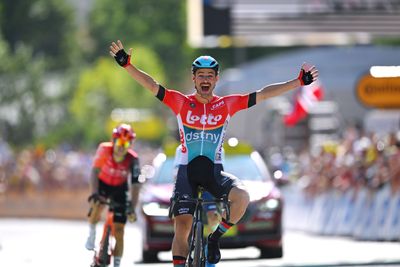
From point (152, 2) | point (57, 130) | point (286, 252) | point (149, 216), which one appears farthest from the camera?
point (152, 2)

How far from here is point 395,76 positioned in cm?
2961

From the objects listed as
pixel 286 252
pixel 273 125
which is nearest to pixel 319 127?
pixel 273 125

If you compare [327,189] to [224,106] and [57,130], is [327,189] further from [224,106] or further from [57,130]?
[57,130]

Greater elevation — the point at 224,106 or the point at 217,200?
the point at 224,106

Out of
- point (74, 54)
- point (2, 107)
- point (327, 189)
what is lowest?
point (327, 189)

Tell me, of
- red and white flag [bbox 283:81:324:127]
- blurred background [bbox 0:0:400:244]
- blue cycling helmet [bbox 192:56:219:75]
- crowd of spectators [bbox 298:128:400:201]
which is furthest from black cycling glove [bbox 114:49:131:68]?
red and white flag [bbox 283:81:324:127]

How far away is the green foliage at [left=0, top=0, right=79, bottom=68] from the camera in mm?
95938

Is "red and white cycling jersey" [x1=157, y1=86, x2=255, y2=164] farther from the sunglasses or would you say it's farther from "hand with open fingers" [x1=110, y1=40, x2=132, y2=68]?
the sunglasses

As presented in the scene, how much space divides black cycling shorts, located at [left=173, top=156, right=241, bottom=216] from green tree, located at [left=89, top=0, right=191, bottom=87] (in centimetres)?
7991

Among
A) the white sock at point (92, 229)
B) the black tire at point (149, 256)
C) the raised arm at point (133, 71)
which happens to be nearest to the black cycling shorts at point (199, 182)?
the raised arm at point (133, 71)

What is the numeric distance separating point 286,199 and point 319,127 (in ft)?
25.0

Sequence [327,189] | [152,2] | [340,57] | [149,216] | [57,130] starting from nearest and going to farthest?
[149,216]
[327,189]
[340,57]
[57,130]
[152,2]

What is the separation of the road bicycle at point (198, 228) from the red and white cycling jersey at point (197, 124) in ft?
1.15

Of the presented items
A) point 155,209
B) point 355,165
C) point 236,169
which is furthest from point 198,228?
point 355,165
